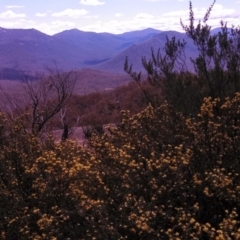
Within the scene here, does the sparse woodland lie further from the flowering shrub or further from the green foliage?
the green foliage

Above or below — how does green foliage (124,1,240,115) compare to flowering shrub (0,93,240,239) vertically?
above

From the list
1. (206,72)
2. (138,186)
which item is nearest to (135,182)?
(138,186)

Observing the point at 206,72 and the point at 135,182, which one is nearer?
the point at 135,182

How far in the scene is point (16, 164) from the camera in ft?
27.8

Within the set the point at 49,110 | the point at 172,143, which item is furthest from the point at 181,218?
the point at 49,110

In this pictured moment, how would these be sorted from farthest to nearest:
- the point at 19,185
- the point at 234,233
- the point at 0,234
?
the point at 19,185 → the point at 0,234 → the point at 234,233

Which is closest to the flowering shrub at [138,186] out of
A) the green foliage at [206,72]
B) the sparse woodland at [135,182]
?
the sparse woodland at [135,182]

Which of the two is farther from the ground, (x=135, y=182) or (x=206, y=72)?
(x=206, y=72)

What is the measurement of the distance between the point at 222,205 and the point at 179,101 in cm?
490

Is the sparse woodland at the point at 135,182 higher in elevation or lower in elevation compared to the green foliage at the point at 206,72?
lower

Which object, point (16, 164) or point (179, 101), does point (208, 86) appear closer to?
point (179, 101)

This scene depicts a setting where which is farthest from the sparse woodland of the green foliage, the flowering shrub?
the green foliage

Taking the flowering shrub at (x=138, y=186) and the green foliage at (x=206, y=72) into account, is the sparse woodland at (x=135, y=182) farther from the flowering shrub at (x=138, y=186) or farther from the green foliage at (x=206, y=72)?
the green foliage at (x=206, y=72)

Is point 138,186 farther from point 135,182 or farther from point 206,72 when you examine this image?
point 206,72
